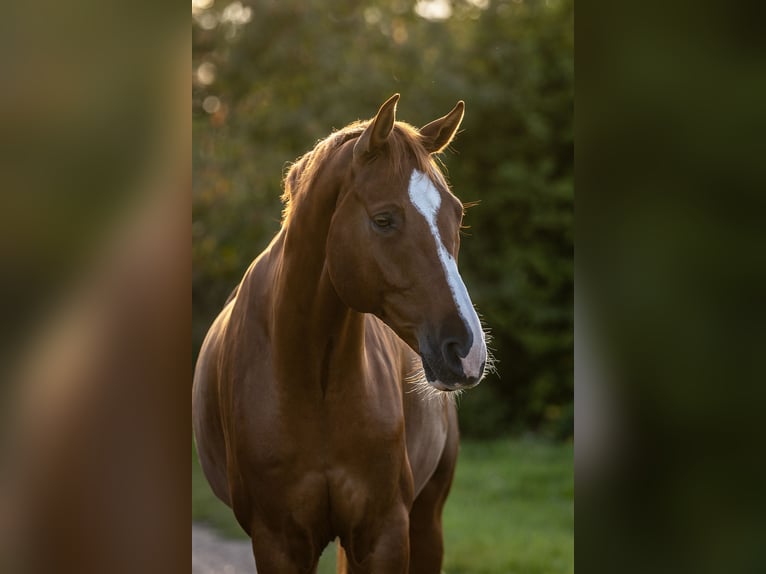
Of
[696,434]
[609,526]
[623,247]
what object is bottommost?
[609,526]

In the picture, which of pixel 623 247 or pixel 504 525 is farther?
pixel 504 525

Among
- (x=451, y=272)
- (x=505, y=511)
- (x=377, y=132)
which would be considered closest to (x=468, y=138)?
(x=505, y=511)

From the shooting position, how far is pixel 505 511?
689cm

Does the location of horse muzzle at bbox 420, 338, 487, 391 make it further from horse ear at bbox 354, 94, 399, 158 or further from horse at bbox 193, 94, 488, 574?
horse ear at bbox 354, 94, 399, 158

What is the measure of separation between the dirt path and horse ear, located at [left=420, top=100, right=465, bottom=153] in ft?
11.9

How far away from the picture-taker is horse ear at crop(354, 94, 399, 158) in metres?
2.11

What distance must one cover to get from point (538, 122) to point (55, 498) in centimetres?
849

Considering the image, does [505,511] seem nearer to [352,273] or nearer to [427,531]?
[427,531]

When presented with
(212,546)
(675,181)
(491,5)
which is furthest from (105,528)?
(491,5)

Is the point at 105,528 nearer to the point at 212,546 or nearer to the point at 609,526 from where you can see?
the point at 609,526

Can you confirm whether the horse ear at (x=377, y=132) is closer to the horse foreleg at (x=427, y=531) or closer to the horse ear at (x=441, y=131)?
the horse ear at (x=441, y=131)

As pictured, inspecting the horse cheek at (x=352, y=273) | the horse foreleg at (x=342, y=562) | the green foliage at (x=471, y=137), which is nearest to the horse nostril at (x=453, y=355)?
the horse cheek at (x=352, y=273)

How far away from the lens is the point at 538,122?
886 centimetres

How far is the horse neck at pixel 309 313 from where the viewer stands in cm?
239
